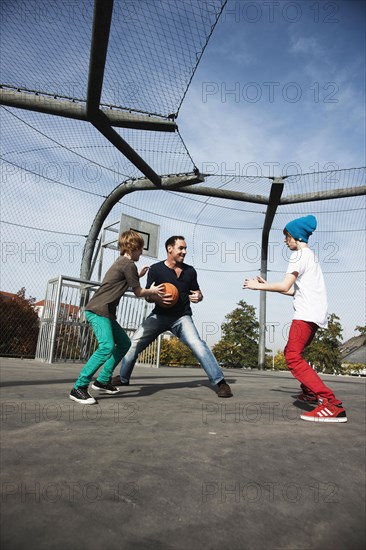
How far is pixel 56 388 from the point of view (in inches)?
150

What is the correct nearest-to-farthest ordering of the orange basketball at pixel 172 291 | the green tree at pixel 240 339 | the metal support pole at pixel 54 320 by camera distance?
the orange basketball at pixel 172 291
the metal support pole at pixel 54 320
the green tree at pixel 240 339

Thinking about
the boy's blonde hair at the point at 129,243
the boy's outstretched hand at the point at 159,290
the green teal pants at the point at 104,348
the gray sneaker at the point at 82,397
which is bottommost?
the gray sneaker at the point at 82,397

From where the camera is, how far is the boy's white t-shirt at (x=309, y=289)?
3.15 metres

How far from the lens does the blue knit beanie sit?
342cm

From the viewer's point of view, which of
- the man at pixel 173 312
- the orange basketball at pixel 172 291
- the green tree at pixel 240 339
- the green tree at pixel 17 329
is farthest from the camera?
the green tree at pixel 240 339

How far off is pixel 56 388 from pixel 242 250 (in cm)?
979

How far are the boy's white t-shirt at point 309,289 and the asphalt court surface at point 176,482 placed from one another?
2.83 feet

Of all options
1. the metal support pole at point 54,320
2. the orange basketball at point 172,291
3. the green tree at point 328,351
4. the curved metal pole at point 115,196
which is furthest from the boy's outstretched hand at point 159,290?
the green tree at point 328,351

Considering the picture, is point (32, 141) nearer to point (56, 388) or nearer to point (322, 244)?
point (56, 388)

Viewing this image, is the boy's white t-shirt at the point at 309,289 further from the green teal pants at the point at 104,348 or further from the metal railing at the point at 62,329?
the metal railing at the point at 62,329

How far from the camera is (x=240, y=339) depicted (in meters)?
35.1

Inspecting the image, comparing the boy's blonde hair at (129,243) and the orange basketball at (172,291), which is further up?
the boy's blonde hair at (129,243)

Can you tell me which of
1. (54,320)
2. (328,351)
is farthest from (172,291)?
(328,351)

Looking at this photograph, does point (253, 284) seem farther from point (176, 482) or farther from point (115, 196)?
point (115, 196)
